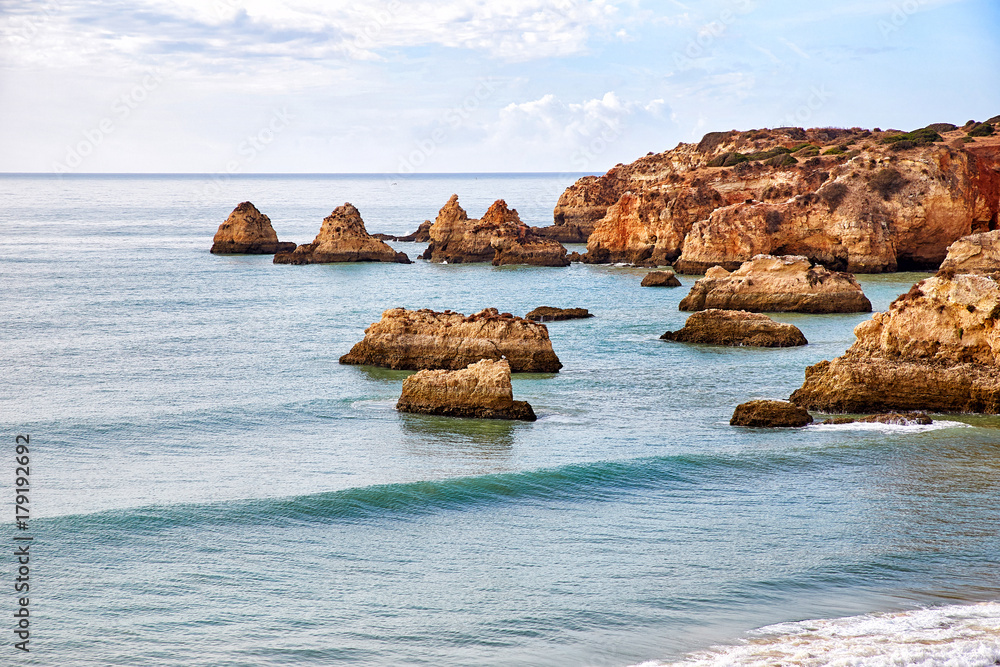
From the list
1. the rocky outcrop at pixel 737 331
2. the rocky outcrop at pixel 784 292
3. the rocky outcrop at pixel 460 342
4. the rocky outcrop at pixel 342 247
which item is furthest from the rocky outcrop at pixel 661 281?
the rocky outcrop at pixel 460 342

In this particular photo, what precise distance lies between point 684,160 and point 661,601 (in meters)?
101

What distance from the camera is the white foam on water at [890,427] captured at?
911 inches

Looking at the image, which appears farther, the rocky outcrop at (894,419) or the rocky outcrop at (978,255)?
the rocky outcrop at (978,255)

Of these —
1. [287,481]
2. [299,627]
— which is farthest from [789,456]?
[299,627]

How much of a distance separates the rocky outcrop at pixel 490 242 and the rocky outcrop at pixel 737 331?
3965 centimetres

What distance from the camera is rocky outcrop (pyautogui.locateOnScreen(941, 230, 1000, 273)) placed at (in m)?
46.3

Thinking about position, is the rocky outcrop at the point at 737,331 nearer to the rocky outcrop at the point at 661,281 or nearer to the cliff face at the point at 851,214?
the rocky outcrop at the point at 661,281

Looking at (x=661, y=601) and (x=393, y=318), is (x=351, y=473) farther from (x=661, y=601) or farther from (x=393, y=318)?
(x=393, y=318)

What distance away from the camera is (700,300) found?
4791cm

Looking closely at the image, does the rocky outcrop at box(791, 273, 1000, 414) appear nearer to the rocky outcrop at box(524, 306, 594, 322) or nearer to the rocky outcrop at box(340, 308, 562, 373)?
the rocky outcrop at box(340, 308, 562, 373)

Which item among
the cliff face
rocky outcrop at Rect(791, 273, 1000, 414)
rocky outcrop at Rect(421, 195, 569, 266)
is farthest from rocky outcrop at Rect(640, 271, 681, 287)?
rocky outcrop at Rect(791, 273, 1000, 414)

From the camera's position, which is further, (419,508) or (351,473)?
(351,473)

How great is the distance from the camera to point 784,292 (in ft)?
154

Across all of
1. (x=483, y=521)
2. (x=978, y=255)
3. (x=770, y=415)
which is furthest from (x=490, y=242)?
(x=483, y=521)
